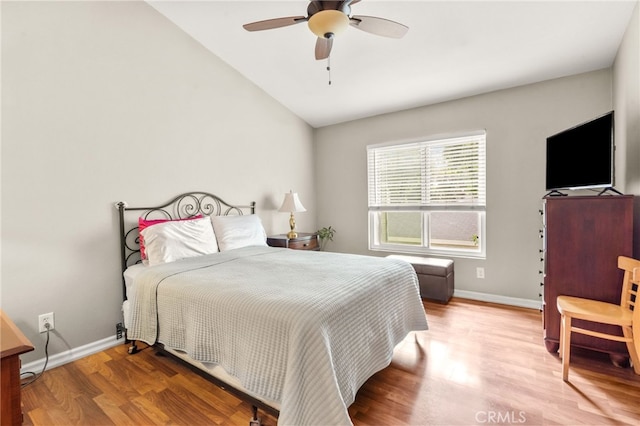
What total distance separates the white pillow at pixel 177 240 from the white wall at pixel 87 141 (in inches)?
15.8

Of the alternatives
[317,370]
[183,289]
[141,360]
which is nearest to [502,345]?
[317,370]

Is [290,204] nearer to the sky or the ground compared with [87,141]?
nearer to the ground

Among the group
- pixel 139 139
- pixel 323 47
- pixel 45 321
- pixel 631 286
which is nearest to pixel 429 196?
pixel 631 286

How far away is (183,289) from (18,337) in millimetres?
835

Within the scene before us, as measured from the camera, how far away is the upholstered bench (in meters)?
3.30

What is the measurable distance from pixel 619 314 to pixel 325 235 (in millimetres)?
3307

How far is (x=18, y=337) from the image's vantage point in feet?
3.35

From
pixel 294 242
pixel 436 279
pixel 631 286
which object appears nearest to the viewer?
pixel 631 286

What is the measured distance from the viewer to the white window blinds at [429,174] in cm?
348

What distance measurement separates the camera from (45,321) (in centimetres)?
217

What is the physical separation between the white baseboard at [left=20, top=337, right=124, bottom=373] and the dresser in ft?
11.4

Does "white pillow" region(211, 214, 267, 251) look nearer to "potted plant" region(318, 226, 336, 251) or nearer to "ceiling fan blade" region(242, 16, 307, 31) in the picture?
"potted plant" region(318, 226, 336, 251)

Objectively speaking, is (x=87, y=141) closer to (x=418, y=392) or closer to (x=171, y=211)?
(x=171, y=211)

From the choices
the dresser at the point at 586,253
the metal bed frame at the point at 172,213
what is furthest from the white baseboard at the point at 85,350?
the dresser at the point at 586,253
